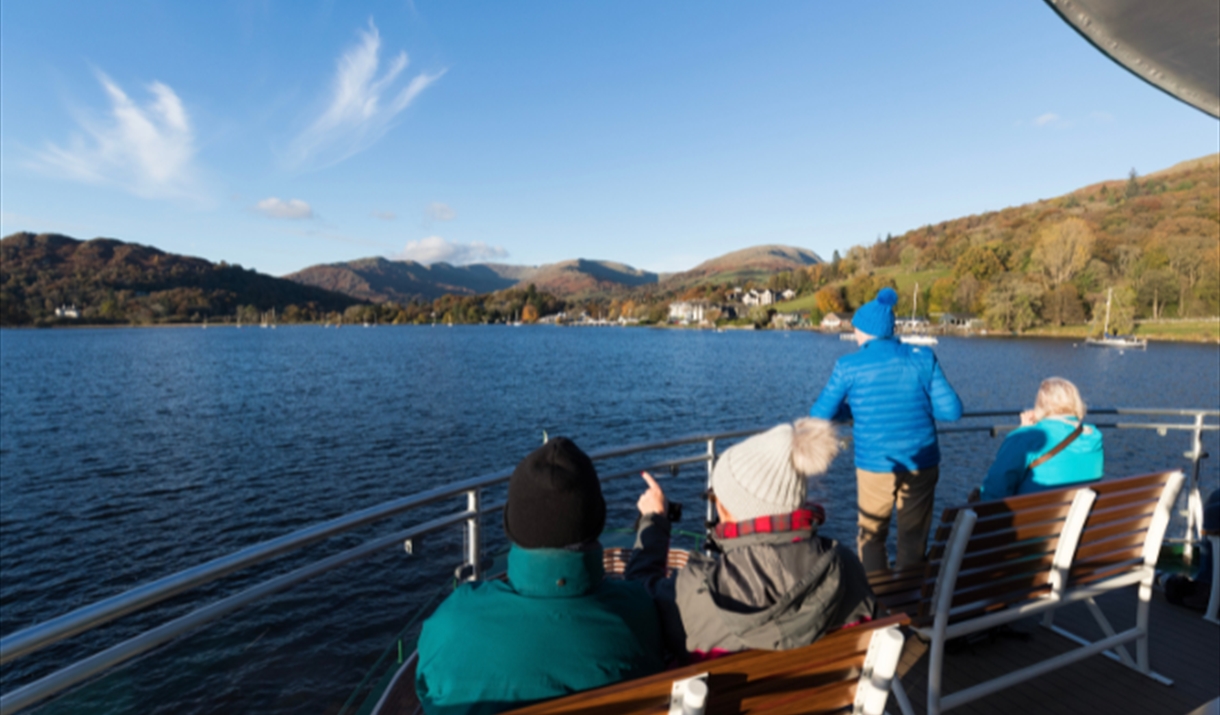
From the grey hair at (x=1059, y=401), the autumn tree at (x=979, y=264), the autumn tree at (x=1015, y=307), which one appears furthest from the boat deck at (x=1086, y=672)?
the autumn tree at (x=979, y=264)

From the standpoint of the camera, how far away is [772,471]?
1651 mm

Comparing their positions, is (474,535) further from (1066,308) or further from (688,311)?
(688,311)

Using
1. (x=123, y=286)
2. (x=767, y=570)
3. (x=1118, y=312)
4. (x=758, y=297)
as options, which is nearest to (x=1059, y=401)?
(x=767, y=570)

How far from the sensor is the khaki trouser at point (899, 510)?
3.47m

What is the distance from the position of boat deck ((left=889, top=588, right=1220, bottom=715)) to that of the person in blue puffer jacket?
0.58 m

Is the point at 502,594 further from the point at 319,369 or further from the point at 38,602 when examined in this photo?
the point at 319,369

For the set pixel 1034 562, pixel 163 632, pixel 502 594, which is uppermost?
pixel 502 594

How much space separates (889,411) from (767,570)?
222 cm

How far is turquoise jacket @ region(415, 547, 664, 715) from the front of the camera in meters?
1.34

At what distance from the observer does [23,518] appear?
14828 mm

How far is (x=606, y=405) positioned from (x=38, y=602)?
76.1 feet

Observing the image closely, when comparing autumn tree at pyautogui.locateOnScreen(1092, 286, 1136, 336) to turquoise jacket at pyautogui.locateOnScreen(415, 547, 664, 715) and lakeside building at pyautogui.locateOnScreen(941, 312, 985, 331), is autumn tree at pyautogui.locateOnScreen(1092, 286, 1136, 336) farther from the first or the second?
turquoise jacket at pyautogui.locateOnScreen(415, 547, 664, 715)

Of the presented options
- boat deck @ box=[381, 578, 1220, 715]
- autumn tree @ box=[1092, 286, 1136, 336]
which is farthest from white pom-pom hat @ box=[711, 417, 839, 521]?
autumn tree @ box=[1092, 286, 1136, 336]

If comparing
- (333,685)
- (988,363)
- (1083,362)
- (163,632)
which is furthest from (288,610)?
(1083,362)
